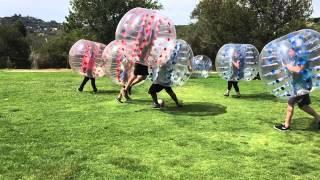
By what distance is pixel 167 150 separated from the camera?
692 centimetres

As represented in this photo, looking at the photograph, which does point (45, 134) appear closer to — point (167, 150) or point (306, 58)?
point (167, 150)

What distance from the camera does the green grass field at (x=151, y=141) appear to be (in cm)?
601

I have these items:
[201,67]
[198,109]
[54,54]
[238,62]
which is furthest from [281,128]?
[54,54]

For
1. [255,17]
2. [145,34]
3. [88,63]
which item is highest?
[255,17]

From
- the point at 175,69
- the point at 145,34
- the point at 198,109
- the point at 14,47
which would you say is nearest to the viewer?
the point at 145,34

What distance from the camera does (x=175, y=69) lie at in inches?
397

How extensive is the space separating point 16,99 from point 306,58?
22.4 feet

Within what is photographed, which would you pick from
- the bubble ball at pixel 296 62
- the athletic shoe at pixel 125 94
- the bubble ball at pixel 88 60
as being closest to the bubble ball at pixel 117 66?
the athletic shoe at pixel 125 94

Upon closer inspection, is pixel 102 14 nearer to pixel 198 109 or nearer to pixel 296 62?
pixel 198 109

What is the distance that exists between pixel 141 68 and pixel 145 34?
1.17 m

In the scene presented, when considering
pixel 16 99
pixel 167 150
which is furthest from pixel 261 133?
pixel 16 99

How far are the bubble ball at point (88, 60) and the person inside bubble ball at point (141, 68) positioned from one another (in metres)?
1.92

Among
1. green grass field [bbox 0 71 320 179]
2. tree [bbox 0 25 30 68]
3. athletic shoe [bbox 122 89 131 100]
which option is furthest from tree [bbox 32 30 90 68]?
green grass field [bbox 0 71 320 179]

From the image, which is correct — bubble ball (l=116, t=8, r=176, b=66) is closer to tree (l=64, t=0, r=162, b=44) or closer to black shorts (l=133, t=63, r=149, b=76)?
black shorts (l=133, t=63, r=149, b=76)
